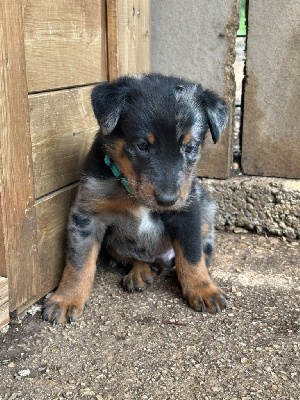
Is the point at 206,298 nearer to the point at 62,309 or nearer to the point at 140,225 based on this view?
the point at 140,225

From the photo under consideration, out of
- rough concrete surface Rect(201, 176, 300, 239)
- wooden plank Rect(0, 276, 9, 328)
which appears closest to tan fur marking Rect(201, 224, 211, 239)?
rough concrete surface Rect(201, 176, 300, 239)

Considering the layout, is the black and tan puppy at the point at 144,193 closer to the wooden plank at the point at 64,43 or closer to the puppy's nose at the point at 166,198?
the puppy's nose at the point at 166,198

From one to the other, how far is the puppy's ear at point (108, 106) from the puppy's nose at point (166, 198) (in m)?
0.50

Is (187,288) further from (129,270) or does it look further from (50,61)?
(50,61)

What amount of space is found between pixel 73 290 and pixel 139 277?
0.51m

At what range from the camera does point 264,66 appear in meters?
3.89

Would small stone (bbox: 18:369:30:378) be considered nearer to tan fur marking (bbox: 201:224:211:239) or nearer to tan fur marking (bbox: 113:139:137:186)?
tan fur marking (bbox: 113:139:137:186)

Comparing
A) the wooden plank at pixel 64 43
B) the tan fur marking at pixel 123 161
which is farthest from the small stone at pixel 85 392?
the wooden plank at pixel 64 43

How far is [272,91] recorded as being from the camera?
391cm

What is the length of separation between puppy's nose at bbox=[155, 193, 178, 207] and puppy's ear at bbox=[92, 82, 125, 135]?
503 millimetres

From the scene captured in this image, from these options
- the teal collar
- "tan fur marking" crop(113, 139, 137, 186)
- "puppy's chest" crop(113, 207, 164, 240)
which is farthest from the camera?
"puppy's chest" crop(113, 207, 164, 240)

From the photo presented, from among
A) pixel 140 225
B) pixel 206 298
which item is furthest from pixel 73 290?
pixel 206 298

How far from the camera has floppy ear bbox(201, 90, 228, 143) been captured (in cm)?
302

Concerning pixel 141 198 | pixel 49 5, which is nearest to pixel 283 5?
pixel 49 5
